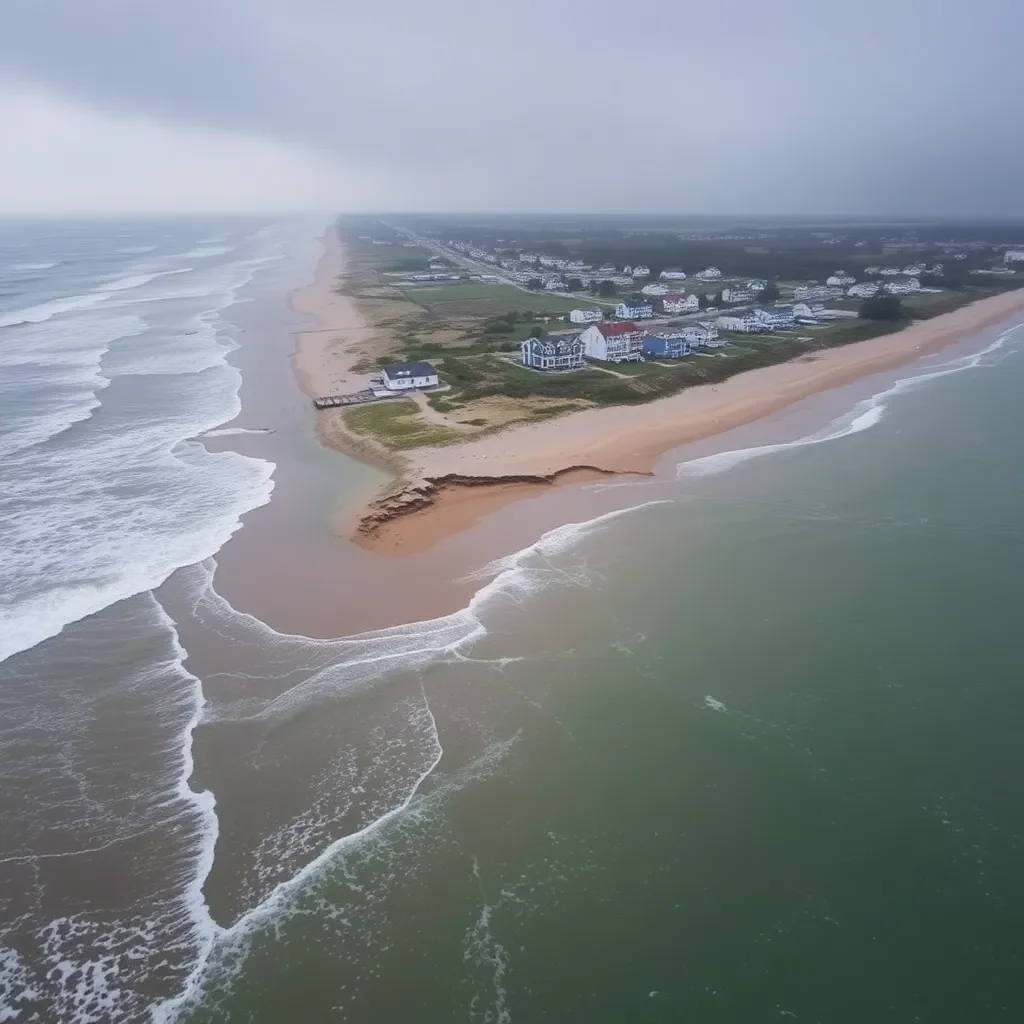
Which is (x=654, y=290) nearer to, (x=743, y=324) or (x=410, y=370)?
(x=743, y=324)

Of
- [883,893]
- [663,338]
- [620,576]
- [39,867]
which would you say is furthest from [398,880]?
[663,338]

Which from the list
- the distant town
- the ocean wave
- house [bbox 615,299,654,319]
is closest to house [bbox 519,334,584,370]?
the distant town

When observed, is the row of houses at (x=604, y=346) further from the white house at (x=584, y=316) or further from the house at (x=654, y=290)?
the house at (x=654, y=290)

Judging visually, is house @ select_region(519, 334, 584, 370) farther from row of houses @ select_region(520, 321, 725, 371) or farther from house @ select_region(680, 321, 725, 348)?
house @ select_region(680, 321, 725, 348)

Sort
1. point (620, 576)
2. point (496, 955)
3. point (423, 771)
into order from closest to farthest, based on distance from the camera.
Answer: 1. point (496, 955)
2. point (423, 771)
3. point (620, 576)

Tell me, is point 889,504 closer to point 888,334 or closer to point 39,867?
point 39,867

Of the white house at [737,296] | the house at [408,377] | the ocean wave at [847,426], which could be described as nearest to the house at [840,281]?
the white house at [737,296]

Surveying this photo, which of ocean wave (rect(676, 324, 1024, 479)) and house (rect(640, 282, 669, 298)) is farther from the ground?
ocean wave (rect(676, 324, 1024, 479))

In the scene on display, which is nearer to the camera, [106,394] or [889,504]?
[889,504]
